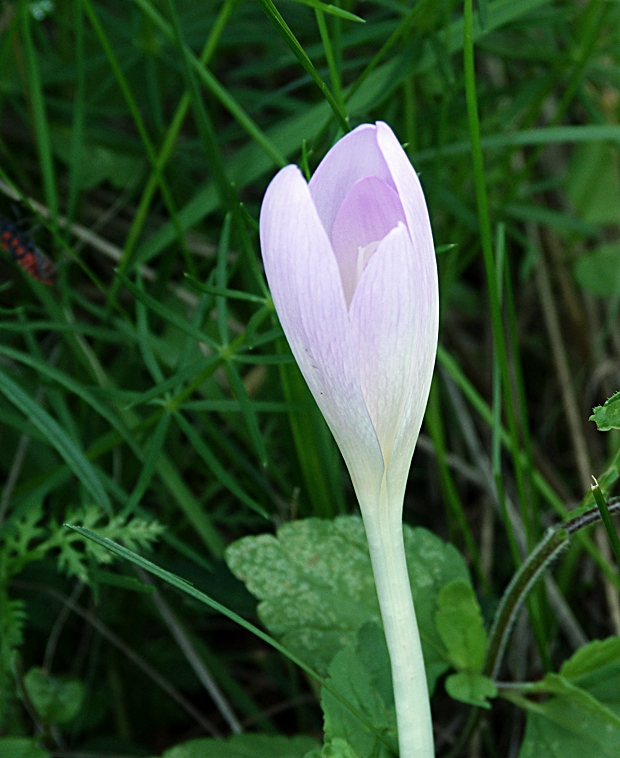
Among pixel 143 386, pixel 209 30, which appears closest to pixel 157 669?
pixel 143 386

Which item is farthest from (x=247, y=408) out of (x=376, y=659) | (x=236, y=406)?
(x=376, y=659)

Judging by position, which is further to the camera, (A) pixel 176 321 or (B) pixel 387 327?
(A) pixel 176 321

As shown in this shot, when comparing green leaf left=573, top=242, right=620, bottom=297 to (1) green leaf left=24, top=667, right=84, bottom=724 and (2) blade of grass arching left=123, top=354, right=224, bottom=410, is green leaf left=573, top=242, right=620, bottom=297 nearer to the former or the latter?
(2) blade of grass arching left=123, top=354, right=224, bottom=410

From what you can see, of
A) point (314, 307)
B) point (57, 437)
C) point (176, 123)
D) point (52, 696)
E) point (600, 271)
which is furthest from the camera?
point (600, 271)

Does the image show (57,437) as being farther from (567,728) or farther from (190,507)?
(567,728)

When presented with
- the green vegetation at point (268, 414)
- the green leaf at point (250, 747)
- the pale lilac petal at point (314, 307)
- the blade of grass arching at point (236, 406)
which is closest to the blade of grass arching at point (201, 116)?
the green vegetation at point (268, 414)

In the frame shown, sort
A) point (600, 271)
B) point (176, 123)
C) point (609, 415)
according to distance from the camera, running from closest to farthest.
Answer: point (609, 415)
point (176, 123)
point (600, 271)

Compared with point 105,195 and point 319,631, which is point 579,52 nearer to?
point 105,195
